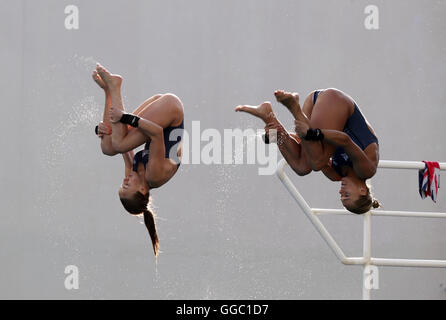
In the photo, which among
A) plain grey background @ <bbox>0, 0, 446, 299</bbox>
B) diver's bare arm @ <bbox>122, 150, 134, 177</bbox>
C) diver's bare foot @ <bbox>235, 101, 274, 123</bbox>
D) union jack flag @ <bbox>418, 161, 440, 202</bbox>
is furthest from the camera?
plain grey background @ <bbox>0, 0, 446, 299</bbox>

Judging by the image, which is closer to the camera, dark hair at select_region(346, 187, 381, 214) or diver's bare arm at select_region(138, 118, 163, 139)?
diver's bare arm at select_region(138, 118, 163, 139)

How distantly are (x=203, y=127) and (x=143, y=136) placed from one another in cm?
245

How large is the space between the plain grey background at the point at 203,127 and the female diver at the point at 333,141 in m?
2.28

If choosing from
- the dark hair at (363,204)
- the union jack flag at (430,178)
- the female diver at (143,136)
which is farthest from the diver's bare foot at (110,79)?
the union jack flag at (430,178)

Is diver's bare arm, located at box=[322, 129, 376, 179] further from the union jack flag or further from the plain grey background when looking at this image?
the plain grey background

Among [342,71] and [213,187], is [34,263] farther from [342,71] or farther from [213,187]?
[342,71]

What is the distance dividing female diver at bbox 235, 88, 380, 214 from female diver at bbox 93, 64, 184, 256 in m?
0.34

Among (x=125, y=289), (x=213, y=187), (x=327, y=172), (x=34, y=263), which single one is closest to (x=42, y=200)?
(x=34, y=263)

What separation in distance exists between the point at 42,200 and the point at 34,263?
0.48 metres

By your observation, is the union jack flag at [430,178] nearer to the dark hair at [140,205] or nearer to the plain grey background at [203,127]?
the dark hair at [140,205]

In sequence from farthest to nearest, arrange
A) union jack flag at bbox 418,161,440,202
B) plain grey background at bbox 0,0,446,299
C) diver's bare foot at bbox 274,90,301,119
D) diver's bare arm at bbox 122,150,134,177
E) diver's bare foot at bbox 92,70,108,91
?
plain grey background at bbox 0,0,446,299, union jack flag at bbox 418,161,440,202, diver's bare arm at bbox 122,150,134,177, diver's bare foot at bbox 92,70,108,91, diver's bare foot at bbox 274,90,301,119

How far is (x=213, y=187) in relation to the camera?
587 cm

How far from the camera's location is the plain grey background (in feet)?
18.8

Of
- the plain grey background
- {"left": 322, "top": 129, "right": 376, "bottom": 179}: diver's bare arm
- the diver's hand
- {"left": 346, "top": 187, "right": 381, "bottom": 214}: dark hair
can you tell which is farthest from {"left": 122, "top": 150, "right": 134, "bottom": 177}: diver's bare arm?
the plain grey background
